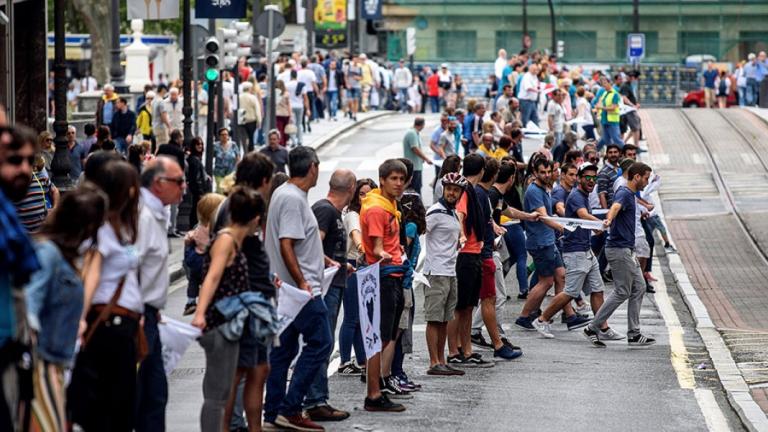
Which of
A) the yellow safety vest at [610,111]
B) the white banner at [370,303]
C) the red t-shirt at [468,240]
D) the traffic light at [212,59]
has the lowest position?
the white banner at [370,303]

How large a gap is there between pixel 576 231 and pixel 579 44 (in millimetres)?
56446

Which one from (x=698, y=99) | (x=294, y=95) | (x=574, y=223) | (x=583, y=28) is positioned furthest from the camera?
(x=583, y=28)

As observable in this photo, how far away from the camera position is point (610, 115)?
35312mm

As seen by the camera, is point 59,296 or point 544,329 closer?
point 59,296

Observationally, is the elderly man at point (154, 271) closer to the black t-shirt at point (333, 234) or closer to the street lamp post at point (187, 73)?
the black t-shirt at point (333, 234)

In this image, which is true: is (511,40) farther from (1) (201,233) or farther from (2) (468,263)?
(1) (201,233)

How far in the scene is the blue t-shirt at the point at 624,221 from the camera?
15.6 meters

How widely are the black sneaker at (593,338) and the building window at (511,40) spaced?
56827 mm

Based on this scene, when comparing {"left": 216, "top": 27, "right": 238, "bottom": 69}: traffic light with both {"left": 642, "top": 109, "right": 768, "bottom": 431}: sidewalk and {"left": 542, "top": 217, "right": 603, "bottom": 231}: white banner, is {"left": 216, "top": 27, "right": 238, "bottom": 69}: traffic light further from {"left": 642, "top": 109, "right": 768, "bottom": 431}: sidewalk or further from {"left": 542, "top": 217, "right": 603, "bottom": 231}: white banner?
{"left": 542, "top": 217, "right": 603, "bottom": 231}: white banner

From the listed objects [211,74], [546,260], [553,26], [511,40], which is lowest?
[546,260]

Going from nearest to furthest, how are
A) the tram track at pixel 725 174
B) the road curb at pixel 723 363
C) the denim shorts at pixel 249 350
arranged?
the denim shorts at pixel 249 350 < the road curb at pixel 723 363 < the tram track at pixel 725 174

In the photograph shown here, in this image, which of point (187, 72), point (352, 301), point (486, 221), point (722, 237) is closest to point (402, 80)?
point (187, 72)

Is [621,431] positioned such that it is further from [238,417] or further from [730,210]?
[730,210]

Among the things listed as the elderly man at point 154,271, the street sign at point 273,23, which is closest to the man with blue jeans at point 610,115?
the street sign at point 273,23
